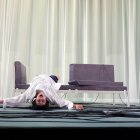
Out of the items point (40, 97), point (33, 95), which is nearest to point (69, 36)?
point (33, 95)

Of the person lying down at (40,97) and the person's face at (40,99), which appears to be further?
the person lying down at (40,97)

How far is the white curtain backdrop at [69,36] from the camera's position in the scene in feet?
16.7

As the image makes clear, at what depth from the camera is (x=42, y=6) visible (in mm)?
5234

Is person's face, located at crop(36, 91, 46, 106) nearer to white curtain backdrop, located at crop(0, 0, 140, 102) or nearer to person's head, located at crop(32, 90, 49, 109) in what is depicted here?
person's head, located at crop(32, 90, 49, 109)

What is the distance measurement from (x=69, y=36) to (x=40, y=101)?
111 inches

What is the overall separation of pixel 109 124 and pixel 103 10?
4241 millimetres

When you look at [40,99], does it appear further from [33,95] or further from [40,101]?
[33,95]

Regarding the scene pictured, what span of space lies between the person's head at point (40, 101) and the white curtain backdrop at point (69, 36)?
2.44 meters

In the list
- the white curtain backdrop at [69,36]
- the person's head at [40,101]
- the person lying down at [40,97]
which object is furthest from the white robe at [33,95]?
the white curtain backdrop at [69,36]

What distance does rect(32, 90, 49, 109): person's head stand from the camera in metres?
2.52

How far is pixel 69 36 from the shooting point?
5.20 metres

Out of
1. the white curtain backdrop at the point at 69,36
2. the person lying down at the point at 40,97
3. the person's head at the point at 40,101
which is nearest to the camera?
the person's head at the point at 40,101

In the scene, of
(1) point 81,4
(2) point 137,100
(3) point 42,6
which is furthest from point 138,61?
(3) point 42,6

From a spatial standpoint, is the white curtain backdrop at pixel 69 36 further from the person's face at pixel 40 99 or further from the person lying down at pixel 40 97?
the person's face at pixel 40 99
